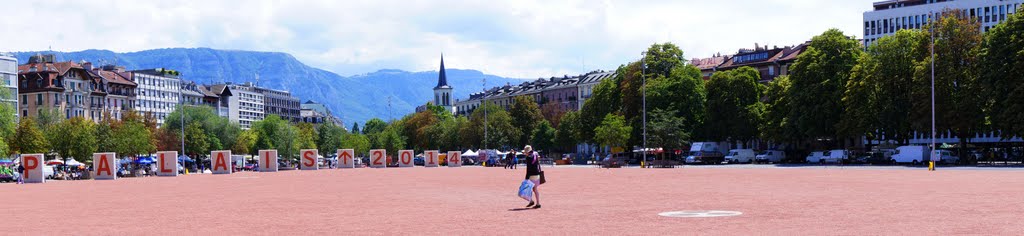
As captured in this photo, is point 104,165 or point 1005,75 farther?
point 104,165

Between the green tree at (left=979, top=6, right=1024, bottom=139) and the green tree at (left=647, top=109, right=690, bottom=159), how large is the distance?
30.9 m

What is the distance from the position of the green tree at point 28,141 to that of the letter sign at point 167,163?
27.6 metres

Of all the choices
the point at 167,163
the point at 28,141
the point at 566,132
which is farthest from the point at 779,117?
the point at 28,141

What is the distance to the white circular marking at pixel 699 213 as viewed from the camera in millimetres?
21703

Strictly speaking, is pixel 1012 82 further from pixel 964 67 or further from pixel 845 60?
pixel 845 60

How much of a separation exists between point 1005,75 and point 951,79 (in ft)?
21.9

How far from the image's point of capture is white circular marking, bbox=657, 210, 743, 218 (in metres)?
21.7

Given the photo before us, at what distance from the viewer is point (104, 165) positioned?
71562 millimetres

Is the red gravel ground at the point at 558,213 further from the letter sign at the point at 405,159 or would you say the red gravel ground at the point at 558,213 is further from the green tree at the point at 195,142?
the green tree at the point at 195,142

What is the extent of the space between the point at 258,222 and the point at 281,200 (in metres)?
9.87

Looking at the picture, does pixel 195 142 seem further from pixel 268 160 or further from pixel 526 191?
pixel 526 191

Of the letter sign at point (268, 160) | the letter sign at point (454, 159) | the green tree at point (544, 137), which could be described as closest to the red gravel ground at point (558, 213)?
the letter sign at point (268, 160)

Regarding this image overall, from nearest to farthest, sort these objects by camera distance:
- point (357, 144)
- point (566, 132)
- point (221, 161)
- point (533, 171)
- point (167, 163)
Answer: point (533, 171) → point (167, 163) → point (221, 161) → point (566, 132) → point (357, 144)

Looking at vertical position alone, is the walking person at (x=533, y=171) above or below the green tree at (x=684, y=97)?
below
